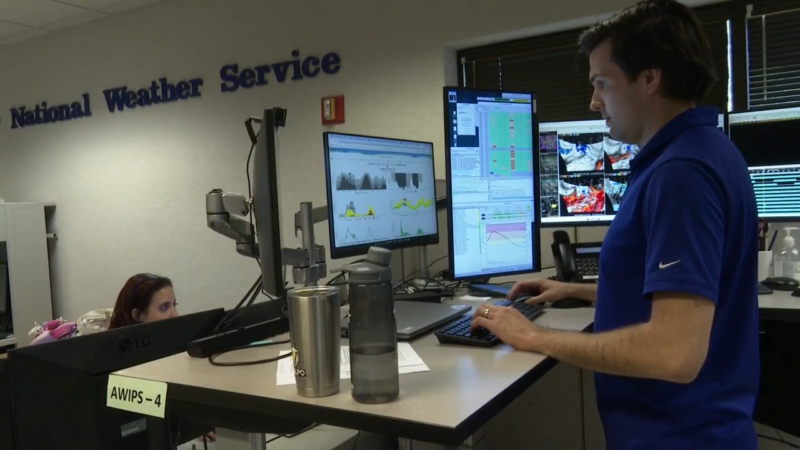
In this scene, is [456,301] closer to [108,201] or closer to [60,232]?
[108,201]

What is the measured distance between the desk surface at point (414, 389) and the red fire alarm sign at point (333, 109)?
2146mm

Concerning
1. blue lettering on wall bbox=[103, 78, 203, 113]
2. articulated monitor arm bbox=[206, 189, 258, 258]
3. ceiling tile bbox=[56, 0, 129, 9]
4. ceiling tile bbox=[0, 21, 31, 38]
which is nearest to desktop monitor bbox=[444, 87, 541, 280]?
articulated monitor arm bbox=[206, 189, 258, 258]

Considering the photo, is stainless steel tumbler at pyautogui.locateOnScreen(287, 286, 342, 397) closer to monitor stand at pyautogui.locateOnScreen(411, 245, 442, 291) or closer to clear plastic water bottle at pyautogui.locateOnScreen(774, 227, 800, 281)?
monitor stand at pyautogui.locateOnScreen(411, 245, 442, 291)

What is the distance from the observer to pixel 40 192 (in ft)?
15.7

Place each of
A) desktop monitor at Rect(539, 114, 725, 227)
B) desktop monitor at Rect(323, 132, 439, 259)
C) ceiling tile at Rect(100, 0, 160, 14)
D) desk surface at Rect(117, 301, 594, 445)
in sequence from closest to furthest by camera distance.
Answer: desk surface at Rect(117, 301, 594, 445), desktop monitor at Rect(323, 132, 439, 259), desktop monitor at Rect(539, 114, 725, 227), ceiling tile at Rect(100, 0, 160, 14)

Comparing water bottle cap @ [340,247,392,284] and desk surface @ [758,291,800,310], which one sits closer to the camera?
water bottle cap @ [340,247,392,284]

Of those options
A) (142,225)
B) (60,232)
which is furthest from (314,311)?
(60,232)

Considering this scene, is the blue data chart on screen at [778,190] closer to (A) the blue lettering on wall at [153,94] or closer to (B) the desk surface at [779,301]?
(B) the desk surface at [779,301]

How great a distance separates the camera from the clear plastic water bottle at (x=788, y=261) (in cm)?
196

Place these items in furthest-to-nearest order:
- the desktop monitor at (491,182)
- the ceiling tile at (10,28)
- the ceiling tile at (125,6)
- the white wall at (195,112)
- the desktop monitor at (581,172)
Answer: the ceiling tile at (10,28)
the ceiling tile at (125,6)
the white wall at (195,112)
the desktop monitor at (581,172)
the desktop monitor at (491,182)

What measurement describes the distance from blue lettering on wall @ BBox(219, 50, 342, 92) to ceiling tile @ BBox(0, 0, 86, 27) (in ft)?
4.36

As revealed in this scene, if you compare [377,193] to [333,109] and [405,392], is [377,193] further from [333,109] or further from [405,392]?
[333,109]

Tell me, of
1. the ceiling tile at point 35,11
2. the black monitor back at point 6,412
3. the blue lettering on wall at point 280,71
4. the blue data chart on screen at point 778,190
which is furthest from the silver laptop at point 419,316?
the ceiling tile at point 35,11

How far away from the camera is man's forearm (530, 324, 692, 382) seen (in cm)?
92
